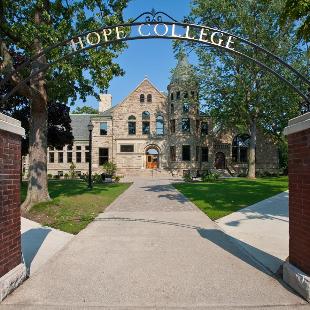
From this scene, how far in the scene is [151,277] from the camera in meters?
6.45

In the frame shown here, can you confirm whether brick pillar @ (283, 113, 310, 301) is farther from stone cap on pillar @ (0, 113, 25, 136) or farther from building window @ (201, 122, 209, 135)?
building window @ (201, 122, 209, 135)

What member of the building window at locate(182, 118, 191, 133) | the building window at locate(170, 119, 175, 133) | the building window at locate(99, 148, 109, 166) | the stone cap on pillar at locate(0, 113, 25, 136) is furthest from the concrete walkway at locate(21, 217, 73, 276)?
the building window at locate(99, 148, 109, 166)

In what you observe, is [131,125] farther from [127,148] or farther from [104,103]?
[104,103]

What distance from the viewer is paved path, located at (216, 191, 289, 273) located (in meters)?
7.99

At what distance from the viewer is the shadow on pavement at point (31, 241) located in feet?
25.4

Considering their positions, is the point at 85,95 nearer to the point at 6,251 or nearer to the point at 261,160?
the point at 6,251

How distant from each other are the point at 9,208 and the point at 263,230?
7.36 meters

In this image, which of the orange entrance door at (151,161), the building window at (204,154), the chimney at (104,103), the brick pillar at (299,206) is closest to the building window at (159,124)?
the orange entrance door at (151,161)

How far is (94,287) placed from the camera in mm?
5906

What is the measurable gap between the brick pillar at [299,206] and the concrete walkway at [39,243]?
4.33 metres

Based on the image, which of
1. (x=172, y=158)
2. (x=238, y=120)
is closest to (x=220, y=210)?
(x=238, y=120)

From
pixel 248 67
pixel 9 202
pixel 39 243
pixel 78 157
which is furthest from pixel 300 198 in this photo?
pixel 78 157

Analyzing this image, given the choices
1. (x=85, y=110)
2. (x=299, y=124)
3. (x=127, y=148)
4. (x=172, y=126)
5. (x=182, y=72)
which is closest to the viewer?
(x=299, y=124)

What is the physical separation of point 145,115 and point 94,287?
152 ft
